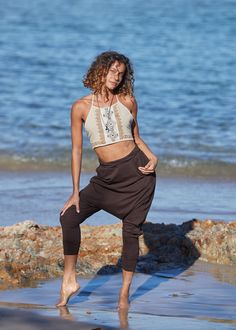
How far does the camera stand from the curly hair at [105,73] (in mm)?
6145

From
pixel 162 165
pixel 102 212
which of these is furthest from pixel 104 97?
pixel 162 165

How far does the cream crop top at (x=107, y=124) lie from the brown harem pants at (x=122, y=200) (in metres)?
0.14

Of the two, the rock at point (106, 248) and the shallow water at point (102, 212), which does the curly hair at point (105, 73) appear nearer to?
the rock at point (106, 248)

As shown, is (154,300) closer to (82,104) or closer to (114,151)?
(114,151)

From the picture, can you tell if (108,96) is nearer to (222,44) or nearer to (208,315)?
(208,315)

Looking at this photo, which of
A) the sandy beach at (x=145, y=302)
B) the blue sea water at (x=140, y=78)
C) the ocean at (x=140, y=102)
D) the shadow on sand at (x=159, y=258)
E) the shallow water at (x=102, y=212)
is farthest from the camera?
the blue sea water at (x=140, y=78)

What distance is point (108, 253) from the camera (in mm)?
7395

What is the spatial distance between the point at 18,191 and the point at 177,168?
2481 mm

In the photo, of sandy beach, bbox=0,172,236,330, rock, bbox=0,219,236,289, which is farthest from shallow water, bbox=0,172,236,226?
rock, bbox=0,219,236,289

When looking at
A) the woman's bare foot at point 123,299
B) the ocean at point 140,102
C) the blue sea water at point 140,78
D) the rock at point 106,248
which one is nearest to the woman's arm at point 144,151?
the woman's bare foot at point 123,299

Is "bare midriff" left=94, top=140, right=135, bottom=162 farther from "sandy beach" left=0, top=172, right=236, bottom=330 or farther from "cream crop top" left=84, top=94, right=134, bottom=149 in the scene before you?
"sandy beach" left=0, top=172, right=236, bottom=330

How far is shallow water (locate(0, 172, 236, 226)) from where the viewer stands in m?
9.56

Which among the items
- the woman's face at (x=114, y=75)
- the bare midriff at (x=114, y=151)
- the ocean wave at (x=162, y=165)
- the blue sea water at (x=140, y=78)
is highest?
the woman's face at (x=114, y=75)

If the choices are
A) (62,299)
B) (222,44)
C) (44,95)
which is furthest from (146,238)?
(222,44)
